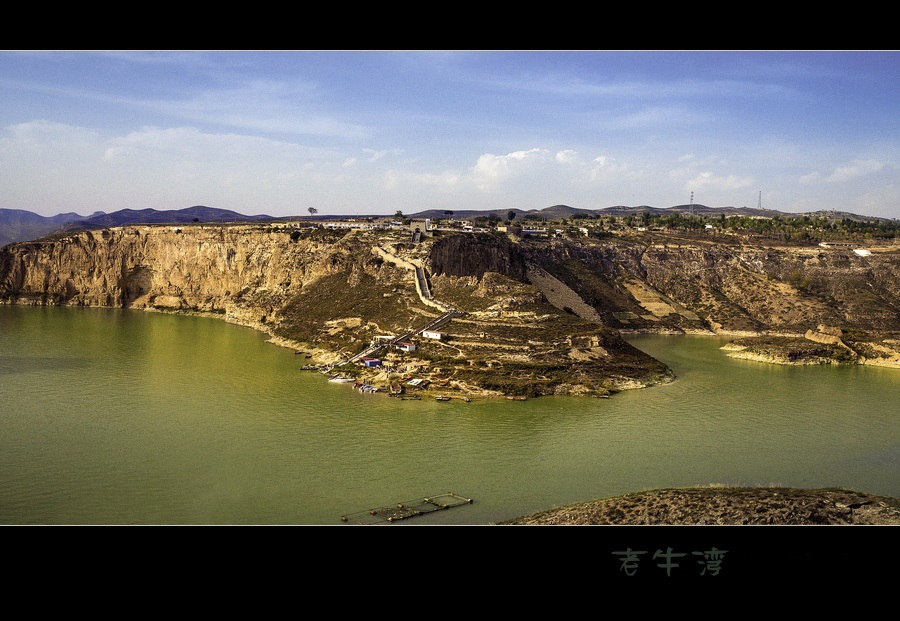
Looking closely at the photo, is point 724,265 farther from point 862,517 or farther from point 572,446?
point 862,517

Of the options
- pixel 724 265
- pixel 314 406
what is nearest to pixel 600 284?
pixel 724 265

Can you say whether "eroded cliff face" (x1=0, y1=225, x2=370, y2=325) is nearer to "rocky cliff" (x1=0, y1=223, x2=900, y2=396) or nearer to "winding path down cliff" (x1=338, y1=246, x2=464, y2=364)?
"rocky cliff" (x1=0, y1=223, x2=900, y2=396)

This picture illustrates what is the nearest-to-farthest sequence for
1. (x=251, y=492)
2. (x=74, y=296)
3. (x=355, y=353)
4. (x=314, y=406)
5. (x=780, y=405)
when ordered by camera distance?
1. (x=251, y=492)
2. (x=314, y=406)
3. (x=780, y=405)
4. (x=355, y=353)
5. (x=74, y=296)

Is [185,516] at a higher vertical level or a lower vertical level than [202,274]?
lower

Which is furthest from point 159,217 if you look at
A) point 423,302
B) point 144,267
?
point 423,302

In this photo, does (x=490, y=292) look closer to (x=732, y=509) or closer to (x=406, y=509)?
(x=406, y=509)

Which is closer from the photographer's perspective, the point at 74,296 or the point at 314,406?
the point at 314,406

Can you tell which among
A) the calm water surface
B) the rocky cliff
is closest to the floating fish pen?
the calm water surface
